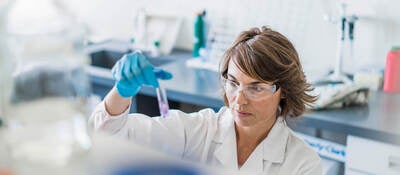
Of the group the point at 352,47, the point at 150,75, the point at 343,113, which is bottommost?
the point at 343,113

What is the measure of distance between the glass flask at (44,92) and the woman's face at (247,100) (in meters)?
0.68

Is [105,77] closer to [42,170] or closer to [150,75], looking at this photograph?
[150,75]

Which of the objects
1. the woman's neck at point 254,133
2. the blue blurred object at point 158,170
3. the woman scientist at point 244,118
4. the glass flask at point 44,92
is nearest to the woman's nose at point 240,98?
the woman scientist at point 244,118

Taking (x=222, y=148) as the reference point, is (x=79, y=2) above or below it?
above

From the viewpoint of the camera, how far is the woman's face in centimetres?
142

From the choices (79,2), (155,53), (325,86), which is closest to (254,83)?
(325,86)

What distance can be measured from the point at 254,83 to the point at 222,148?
0.73 feet

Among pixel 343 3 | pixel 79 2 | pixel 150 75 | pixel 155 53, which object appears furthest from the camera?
pixel 79 2

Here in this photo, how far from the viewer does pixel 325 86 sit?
7.26 feet

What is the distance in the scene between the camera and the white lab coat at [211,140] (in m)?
1.41

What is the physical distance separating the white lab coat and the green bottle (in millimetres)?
1190

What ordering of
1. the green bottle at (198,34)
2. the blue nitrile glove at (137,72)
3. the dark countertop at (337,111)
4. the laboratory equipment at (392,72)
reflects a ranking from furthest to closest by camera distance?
the green bottle at (198,34)
the laboratory equipment at (392,72)
the dark countertop at (337,111)
the blue nitrile glove at (137,72)

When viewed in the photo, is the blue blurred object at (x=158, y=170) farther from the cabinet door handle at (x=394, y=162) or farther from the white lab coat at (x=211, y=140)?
the cabinet door handle at (x=394, y=162)

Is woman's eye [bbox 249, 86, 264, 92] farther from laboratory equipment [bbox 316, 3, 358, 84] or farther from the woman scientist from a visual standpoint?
laboratory equipment [bbox 316, 3, 358, 84]
